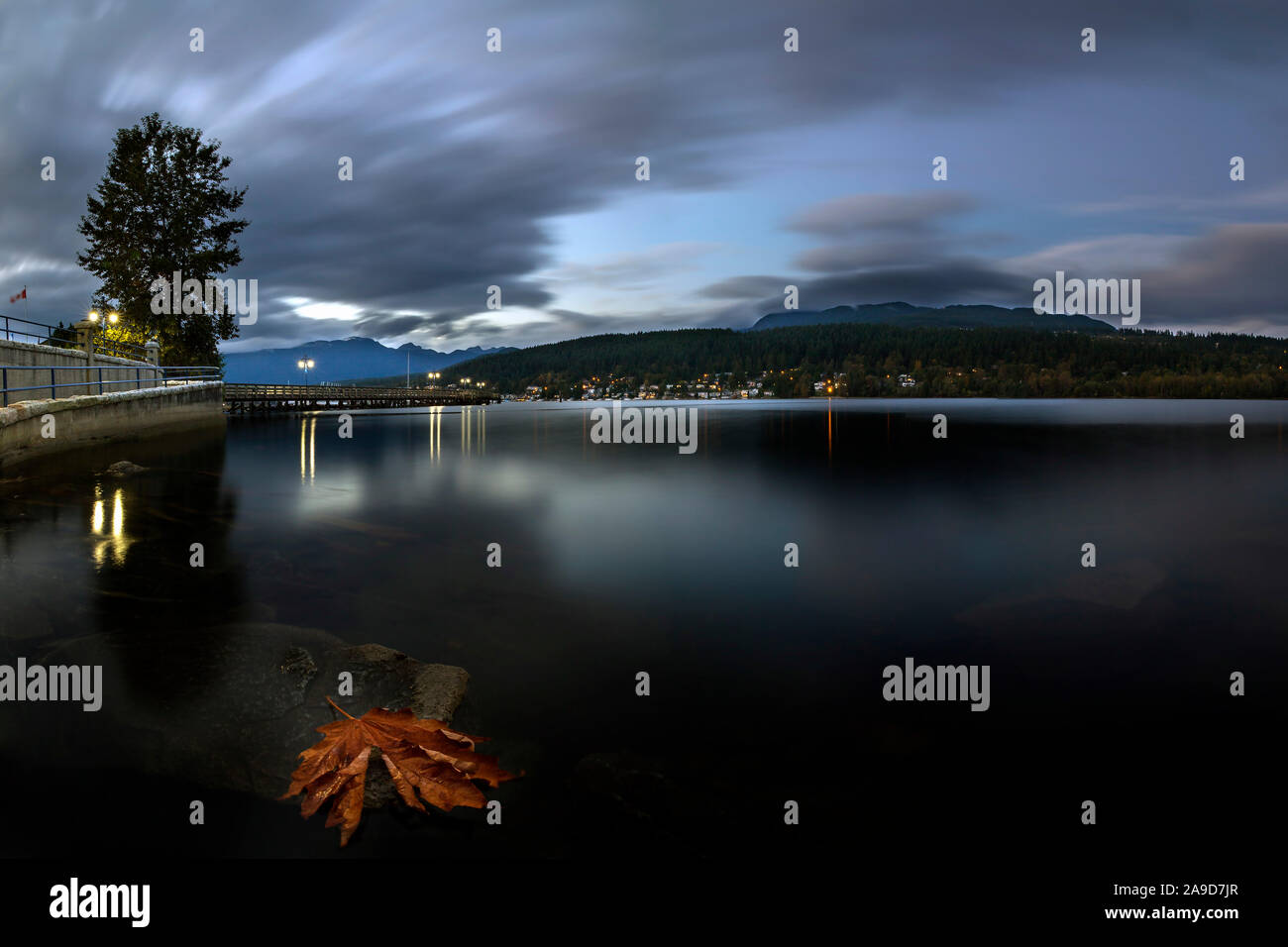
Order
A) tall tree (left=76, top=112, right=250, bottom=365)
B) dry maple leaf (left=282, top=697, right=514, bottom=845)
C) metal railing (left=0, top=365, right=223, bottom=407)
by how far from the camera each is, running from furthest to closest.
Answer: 1. tall tree (left=76, top=112, right=250, bottom=365)
2. metal railing (left=0, top=365, right=223, bottom=407)
3. dry maple leaf (left=282, top=697, right=514, bottom=845)

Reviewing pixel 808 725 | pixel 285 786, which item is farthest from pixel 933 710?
pixel 285 786

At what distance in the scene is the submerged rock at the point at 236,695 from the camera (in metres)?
4.63

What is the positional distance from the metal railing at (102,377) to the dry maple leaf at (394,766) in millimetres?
17911

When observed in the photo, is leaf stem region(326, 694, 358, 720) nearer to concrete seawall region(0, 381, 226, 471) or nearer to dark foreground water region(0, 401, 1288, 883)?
dark foreground water region(0, 401, 1288, 883)

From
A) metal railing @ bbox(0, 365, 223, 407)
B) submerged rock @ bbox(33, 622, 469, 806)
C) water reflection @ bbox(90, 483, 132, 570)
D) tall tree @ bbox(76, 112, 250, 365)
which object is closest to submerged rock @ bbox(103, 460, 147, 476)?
metal railing @ bbox(0, 365, 223, 407)

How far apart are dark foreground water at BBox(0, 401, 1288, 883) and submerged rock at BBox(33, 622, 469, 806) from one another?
0.52 feet

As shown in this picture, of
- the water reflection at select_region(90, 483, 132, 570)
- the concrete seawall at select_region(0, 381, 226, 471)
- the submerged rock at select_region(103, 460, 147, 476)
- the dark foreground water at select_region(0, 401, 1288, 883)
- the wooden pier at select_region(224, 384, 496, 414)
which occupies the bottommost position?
the dark foreground water at select_region(0, 401, 1288, 883)

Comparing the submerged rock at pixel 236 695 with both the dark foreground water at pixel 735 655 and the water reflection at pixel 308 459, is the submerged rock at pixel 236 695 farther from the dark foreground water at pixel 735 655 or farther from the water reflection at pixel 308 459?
the water reflection at pixel 308 459

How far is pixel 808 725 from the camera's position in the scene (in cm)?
556

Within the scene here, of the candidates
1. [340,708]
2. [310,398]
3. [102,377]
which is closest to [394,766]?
[340,708]

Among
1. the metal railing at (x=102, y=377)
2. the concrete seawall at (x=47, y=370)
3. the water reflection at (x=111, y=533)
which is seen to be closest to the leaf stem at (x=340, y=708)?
the water reflection at (x=111, y=533)

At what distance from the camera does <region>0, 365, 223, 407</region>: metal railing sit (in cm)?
2140
